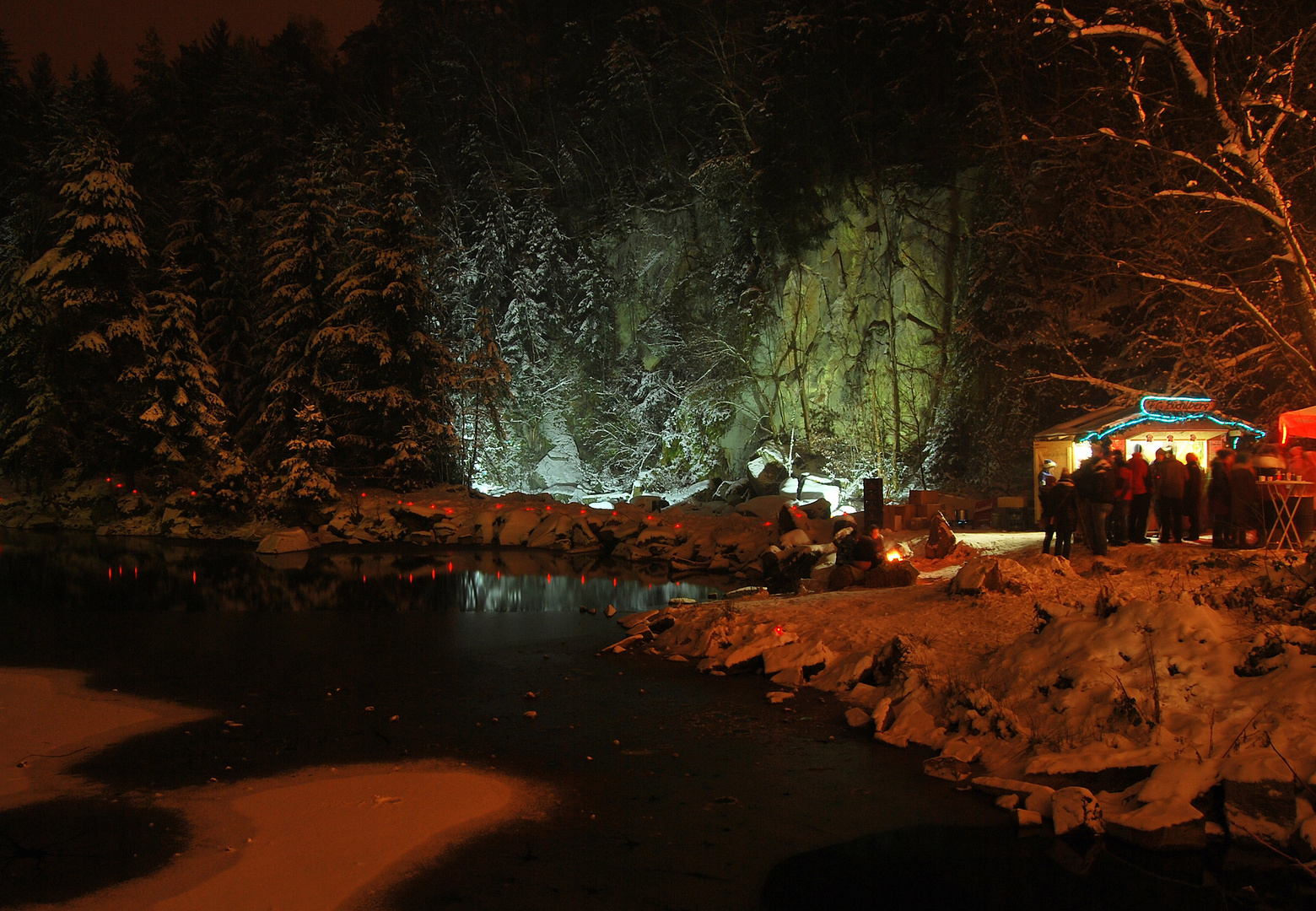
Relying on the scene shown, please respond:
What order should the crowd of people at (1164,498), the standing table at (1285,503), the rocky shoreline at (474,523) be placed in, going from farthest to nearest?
1. the rocky shoreline at (474,523)
2. the crowd of people at (1164,498)
3. the standing table at (1285,503)

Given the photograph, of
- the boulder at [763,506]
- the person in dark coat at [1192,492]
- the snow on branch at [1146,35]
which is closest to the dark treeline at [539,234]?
the snow on branch at [1146,35]

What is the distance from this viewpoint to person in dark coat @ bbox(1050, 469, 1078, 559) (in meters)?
12.9

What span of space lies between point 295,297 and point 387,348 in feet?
12.0

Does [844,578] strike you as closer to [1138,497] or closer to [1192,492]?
[1138,497]

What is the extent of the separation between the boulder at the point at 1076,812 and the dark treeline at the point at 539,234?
29.3 feet

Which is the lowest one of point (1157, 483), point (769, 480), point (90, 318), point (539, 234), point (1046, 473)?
point (1157, 483)

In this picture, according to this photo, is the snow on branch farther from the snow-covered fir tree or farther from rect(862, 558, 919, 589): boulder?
the snow-covered fir tree

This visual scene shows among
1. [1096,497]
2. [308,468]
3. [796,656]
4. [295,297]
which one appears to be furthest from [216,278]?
[1096,497]

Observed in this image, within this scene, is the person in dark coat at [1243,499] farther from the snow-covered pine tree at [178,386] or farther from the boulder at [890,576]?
the snow-covered pine tree at [178,386]

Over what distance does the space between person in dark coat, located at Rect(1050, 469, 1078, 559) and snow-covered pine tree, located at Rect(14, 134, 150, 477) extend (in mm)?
27309

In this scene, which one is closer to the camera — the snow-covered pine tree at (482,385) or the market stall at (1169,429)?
the market stall at (1169,429)

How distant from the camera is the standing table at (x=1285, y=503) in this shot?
38.9 feet

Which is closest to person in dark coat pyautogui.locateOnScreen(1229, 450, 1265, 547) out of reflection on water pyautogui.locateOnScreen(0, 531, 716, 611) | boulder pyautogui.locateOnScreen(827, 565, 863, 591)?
boulder pyautogui.locateOnScreen(827, 565, 863, 591)

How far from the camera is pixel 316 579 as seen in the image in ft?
62.2
